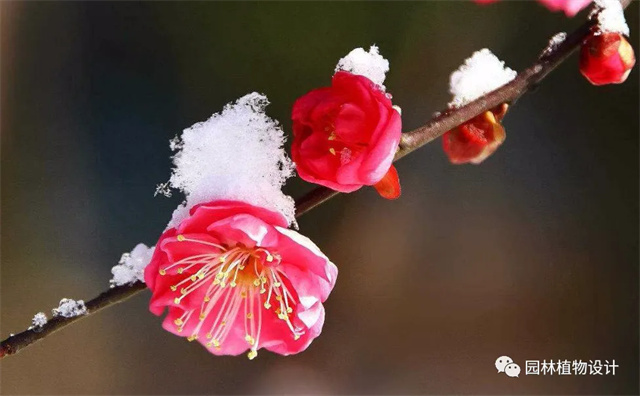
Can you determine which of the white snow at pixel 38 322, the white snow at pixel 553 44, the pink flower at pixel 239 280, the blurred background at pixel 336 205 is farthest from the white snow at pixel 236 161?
the blurred background at pixel 336 205

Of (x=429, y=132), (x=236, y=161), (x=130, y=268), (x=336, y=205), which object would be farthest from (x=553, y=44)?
(x=336, y=205)

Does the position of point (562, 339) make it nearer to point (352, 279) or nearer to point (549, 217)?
point (549, 217)

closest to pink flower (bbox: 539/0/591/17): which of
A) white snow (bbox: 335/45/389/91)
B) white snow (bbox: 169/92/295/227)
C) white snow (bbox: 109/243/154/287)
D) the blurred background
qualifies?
white snow (bbox: 335/45/389/91)

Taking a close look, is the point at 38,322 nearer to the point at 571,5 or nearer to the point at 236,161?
the point at 236,161

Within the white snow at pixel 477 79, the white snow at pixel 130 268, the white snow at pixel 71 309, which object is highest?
the white snow at pixel 477 79

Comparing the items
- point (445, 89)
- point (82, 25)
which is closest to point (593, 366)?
point (445, 89)

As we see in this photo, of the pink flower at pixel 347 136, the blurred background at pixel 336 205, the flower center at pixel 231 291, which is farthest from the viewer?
the blurred background at pixel 336 205

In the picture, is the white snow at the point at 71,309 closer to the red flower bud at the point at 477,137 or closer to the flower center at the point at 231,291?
the flower center at the point at 231,291
